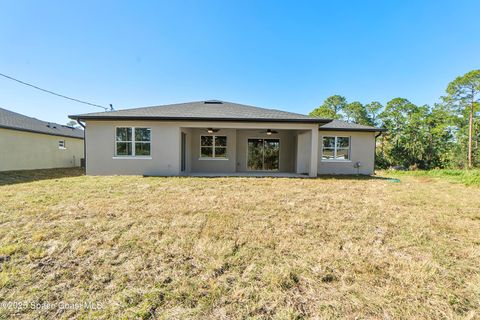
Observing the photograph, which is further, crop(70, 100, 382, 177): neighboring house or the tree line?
the tree line

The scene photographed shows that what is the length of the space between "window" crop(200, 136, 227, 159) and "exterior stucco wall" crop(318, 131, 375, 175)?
553 cm

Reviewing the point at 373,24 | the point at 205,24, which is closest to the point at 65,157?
the point at 205,24

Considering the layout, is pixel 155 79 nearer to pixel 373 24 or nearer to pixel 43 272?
pixel 373 24

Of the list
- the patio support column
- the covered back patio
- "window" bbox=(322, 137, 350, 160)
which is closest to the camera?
the patio support column

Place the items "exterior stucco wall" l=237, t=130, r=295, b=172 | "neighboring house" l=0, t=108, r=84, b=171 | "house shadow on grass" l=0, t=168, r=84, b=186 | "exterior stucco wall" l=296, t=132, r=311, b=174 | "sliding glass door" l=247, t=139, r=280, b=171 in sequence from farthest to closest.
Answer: "sliding glass door" l=247, t=139, r=280, b=171, "exterior stucco wall" l=237, t=130, r=295, b=172, "neighboring house" l=0, t=108, r=84, b=171, "exterior stucco wall" l=296, t=132, r=311, b=174, "house shadow on grass" l=0, t=168, r=84, b=186

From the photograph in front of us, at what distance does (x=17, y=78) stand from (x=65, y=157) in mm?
5897

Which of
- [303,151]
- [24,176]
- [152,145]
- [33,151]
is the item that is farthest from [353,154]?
[33,151]

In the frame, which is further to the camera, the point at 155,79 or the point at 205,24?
the point at 155,79

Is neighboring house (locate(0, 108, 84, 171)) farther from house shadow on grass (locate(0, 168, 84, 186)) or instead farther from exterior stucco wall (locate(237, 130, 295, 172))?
exterior stucco wall (locate(237, 130, 295, 172))

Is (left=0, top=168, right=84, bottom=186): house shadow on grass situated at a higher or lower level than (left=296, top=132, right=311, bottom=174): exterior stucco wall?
lower

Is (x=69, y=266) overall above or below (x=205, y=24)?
below

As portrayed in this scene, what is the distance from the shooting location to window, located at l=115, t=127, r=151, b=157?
9.95m

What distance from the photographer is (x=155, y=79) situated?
15.4 m

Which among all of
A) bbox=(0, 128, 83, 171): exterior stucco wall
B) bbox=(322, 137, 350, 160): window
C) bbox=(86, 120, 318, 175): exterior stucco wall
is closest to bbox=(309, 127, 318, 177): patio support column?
bbox=(86, 120, 318, 175): exterior stucco wall
